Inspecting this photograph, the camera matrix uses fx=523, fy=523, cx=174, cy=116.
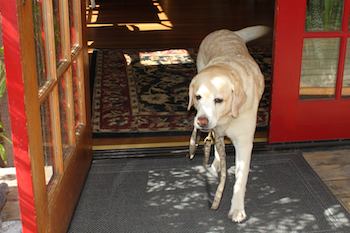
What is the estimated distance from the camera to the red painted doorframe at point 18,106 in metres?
1.65

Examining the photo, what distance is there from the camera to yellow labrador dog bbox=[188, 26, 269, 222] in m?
2.31

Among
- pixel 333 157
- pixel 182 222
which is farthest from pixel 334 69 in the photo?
pixel 182 222

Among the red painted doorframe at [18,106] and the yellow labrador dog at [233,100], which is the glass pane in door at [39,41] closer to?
the red painted doorframe at [18,106]

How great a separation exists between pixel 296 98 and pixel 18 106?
1877 mm

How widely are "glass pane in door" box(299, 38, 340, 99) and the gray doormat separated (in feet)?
1.34

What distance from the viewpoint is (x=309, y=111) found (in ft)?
10.4

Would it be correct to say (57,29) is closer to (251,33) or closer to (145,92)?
(251,33)

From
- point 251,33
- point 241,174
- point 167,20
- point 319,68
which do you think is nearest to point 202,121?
point 241,174

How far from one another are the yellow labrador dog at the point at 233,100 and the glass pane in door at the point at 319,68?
0.47 metres

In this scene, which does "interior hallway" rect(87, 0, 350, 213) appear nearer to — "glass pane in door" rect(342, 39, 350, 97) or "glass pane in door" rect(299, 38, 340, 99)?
"glass pane in door" rect(299, 38, 340, 99)

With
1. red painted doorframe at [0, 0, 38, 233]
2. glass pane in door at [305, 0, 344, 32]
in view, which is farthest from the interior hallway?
red painted doorframe at [0, 0, 38, 233]

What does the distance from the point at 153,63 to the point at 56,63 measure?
2.88 m

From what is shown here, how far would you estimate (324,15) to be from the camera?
3012 mm

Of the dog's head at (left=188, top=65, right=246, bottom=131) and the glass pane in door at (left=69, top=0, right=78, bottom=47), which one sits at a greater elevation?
the glass pane in door at (left=69, top=0, right=78, bottom=47)
